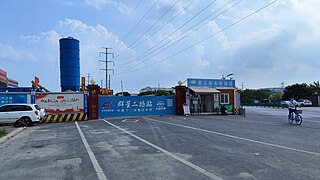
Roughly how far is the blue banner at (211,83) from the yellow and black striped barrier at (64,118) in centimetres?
1197

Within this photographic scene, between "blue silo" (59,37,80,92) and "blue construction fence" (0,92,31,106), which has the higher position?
"blue silo" (59,37,80,92)

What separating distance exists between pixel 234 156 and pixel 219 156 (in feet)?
1.36

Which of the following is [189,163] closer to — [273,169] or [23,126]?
[273,169]

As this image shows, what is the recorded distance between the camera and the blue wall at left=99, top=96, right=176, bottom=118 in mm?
26453

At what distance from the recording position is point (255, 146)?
29.9 ft

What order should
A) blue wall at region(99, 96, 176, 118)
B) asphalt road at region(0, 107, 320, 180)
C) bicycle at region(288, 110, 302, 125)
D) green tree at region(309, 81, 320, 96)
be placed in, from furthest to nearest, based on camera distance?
green tree at region(309, 81, 320, 96)
blue wall at region(99, 96, 176, 118)
bicycle at region(288, 110, 302, 125)
asphalt road at region(0, 107, 320, 180)

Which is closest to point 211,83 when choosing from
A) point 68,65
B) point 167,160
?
point 68,65

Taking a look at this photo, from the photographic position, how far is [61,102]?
2352cm

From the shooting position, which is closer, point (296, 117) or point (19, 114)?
point (296, 117)

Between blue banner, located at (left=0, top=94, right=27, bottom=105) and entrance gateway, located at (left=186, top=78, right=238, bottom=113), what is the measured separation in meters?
16.0

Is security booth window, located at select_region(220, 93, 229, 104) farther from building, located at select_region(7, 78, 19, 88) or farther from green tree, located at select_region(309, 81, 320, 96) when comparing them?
green tree, located at select_region(309, 81, 320, 96)

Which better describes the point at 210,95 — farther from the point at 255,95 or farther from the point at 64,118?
the point at 255,95

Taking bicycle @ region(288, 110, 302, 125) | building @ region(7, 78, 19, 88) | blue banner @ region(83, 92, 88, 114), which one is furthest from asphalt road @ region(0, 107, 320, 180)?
building @ region(7, 78, 19, 88)

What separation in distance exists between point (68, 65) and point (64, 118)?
11455mm
